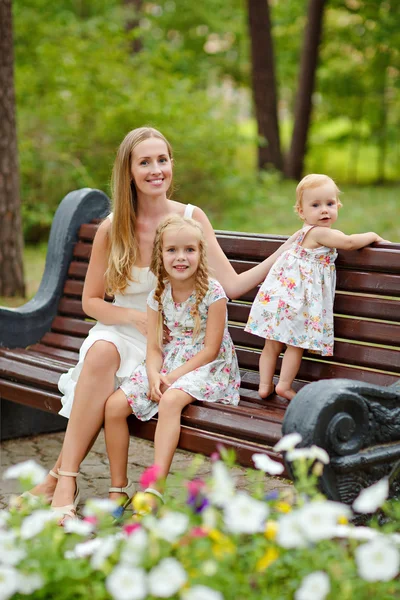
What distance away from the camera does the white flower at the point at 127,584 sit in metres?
1.87

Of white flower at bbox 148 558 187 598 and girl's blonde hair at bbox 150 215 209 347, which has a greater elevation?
girl's blonde hair at bbox 150 215 209 347

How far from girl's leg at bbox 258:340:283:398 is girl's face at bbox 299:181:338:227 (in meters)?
0.53

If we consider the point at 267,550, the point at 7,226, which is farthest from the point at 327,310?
the point at 7,226

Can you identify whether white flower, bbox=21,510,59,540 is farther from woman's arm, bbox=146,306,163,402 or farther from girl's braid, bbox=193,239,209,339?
girl's braid, bbox=193,239,209,339

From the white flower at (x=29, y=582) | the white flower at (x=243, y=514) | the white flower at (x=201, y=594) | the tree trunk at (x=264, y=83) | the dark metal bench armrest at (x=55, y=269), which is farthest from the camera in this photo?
the tree trunk at (x=264, y=83)

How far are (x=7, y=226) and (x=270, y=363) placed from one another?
4461 mm

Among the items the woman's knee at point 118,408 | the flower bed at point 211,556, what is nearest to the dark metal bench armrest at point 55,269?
the woman's knee at point 118,408

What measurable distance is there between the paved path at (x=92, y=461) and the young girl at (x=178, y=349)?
789 millimetres

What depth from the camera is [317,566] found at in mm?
2018

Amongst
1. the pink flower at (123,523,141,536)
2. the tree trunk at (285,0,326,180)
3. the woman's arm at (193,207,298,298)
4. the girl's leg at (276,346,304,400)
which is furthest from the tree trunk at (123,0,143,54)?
the pink flower at (123,523,141,536)

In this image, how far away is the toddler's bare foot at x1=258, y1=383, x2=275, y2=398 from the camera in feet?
11.9

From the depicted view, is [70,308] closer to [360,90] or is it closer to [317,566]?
[317,566]

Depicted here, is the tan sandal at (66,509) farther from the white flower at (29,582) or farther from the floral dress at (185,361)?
the white flower at (29,582)

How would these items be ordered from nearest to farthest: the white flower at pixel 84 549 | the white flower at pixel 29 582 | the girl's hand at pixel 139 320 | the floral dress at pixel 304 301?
the white flower at pixel 29 582 → the white flower at pixel 84 549 → the floral dress at pixel 304 301 → the girl's hand at pixel 139 320
